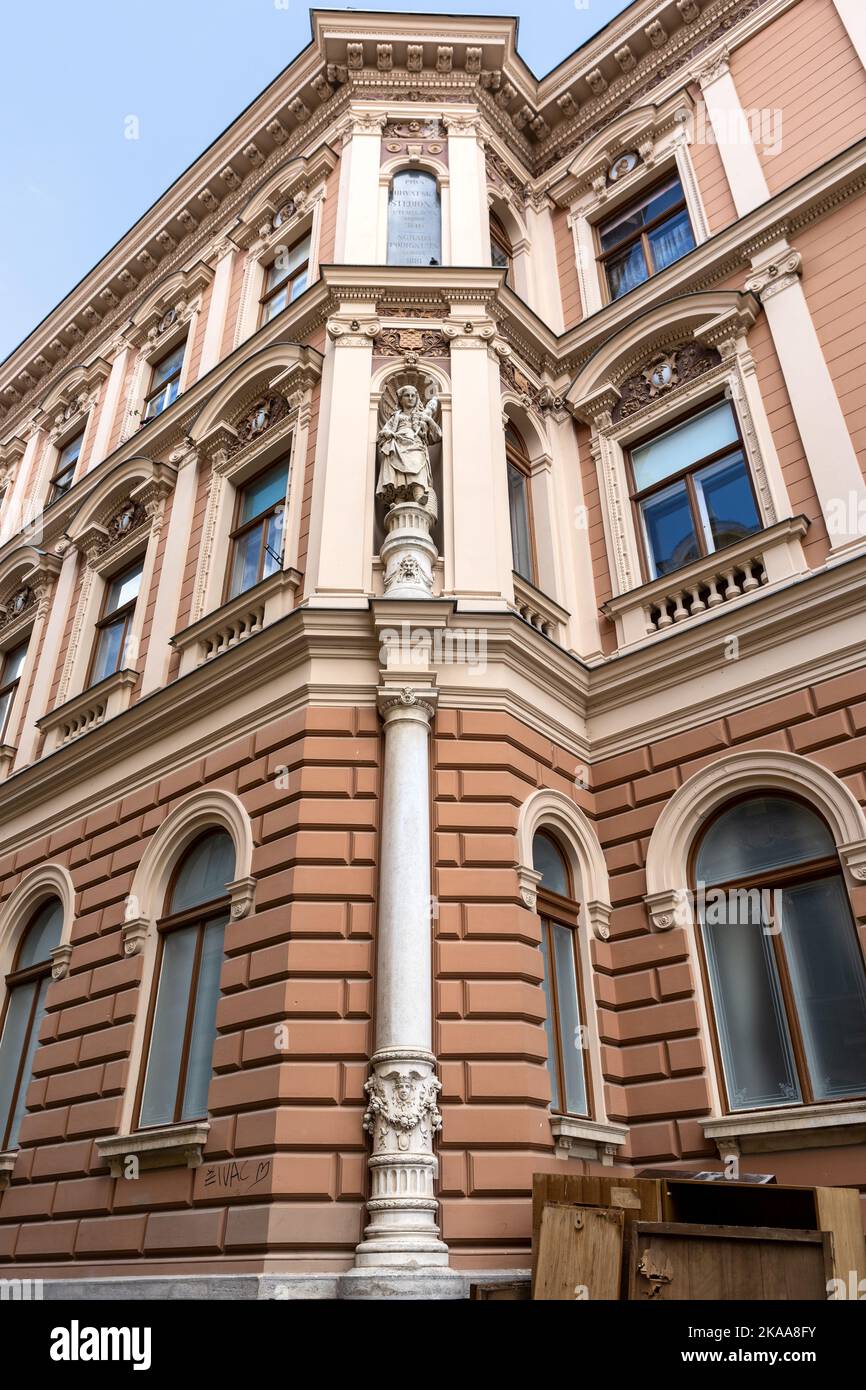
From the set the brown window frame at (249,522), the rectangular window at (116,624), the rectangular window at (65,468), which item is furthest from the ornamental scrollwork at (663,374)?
the rectangular window at (65,468)

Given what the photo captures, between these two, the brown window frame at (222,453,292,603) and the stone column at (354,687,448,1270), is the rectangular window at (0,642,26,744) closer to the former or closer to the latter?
the brown window frame at (222,453,292,603)

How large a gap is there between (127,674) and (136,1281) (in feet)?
22.1

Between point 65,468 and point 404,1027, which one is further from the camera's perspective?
point 65,468

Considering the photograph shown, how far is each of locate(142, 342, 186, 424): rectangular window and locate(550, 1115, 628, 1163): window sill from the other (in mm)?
13288

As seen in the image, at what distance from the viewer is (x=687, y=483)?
37.4ft

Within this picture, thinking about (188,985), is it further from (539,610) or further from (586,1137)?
(539,610)

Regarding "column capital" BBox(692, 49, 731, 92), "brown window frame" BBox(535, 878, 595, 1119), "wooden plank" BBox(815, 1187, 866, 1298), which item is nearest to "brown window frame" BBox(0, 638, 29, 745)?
"brown window frame" BBox(535, 878, 595, 1119)

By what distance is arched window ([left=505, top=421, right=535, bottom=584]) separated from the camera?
11.9m

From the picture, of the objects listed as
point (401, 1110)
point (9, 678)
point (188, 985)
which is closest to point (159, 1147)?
point (188, 985)

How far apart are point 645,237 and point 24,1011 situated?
13.2 meters

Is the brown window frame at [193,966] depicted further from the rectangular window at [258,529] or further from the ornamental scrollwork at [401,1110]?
the rectangular window at [258,529]

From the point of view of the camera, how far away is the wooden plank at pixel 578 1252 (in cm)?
618
